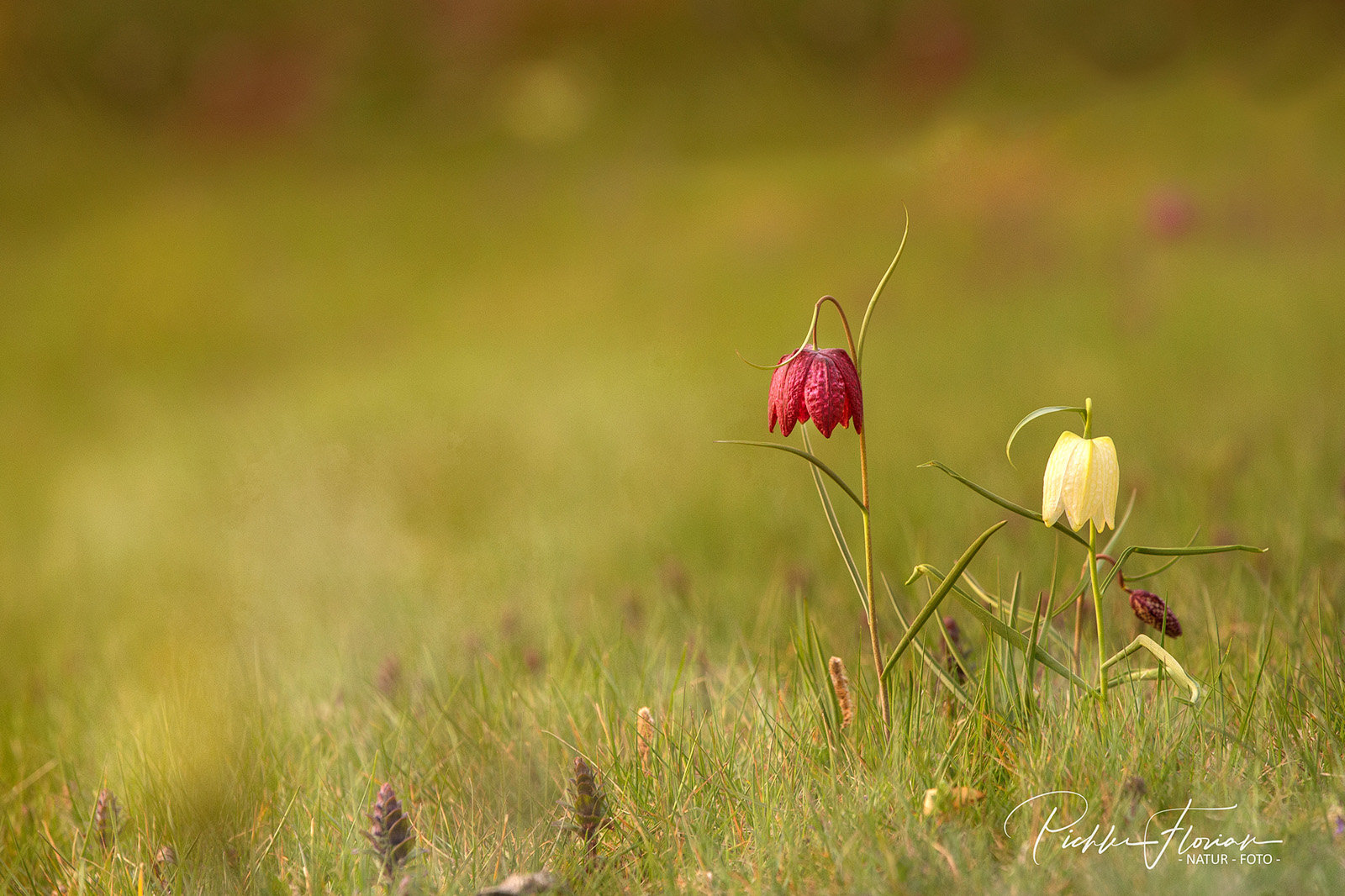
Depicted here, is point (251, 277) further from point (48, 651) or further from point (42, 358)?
point (48, 651)

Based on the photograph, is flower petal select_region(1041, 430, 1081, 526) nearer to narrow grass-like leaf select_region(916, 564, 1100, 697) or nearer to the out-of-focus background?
narrow grass-like leaf select_region(916, 564, 1100, 697)

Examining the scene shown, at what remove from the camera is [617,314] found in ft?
12.4

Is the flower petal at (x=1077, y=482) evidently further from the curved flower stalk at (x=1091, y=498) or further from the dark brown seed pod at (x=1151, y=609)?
the dark brown seed pod at (x=1151, y=609)

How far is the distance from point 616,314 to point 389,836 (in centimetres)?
295

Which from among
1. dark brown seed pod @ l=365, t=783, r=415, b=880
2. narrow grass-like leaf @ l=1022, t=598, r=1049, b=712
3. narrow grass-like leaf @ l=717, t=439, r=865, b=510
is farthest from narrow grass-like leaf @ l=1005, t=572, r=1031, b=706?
dark brown seed pod @ l=365, t=783, r=415, b=880

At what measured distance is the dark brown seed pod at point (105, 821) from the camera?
117 centimetres

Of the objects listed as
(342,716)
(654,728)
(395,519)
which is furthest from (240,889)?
(395,519)

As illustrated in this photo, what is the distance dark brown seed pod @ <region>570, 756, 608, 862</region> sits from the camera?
3.33ft

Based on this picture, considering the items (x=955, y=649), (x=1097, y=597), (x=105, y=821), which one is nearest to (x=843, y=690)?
(x=955, y=649)

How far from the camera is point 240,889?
3.48 ft

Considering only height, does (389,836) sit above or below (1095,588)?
below

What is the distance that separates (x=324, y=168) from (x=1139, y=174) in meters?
3.64

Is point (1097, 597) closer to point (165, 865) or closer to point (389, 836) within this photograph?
point (389, 836)

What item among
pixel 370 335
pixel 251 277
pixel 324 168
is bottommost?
pixel 370 335
